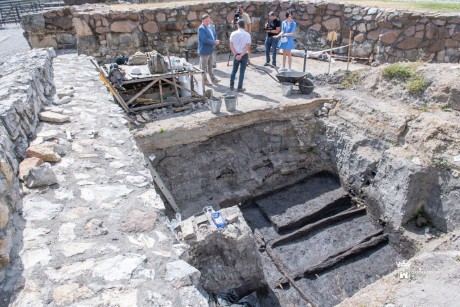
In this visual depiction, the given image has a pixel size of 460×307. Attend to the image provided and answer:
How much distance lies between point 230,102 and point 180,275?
5.22m

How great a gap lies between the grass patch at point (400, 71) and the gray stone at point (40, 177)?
6.98 meters

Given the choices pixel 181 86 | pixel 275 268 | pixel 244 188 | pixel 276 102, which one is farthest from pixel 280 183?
pixel 181 86

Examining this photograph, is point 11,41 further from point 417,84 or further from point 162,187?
point 417,84

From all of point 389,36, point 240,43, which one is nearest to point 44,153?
point 240,43

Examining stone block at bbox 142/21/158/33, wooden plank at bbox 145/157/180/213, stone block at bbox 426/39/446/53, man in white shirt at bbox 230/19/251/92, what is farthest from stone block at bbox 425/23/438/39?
wooden plank at bbox 145/157/180/213

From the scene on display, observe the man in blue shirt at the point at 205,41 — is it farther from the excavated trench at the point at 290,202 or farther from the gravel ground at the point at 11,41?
the gravel ground at the point at 11,41

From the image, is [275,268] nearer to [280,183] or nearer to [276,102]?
[280,183]

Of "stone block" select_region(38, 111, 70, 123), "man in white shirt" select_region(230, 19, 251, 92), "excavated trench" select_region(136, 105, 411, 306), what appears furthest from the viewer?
"man in white shirt" select_region(230, 19, 251, 92)

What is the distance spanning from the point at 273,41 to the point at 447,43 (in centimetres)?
446

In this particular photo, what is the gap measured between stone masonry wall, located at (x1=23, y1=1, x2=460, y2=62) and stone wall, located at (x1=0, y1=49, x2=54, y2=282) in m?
4.75

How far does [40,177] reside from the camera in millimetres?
2955

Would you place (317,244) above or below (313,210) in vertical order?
below

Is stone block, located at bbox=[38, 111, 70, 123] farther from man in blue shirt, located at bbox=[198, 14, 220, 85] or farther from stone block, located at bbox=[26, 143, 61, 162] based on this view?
man in blue shirt, located at bbox=[198, 14, 220, 85]

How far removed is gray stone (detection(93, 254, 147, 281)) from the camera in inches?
86.8
